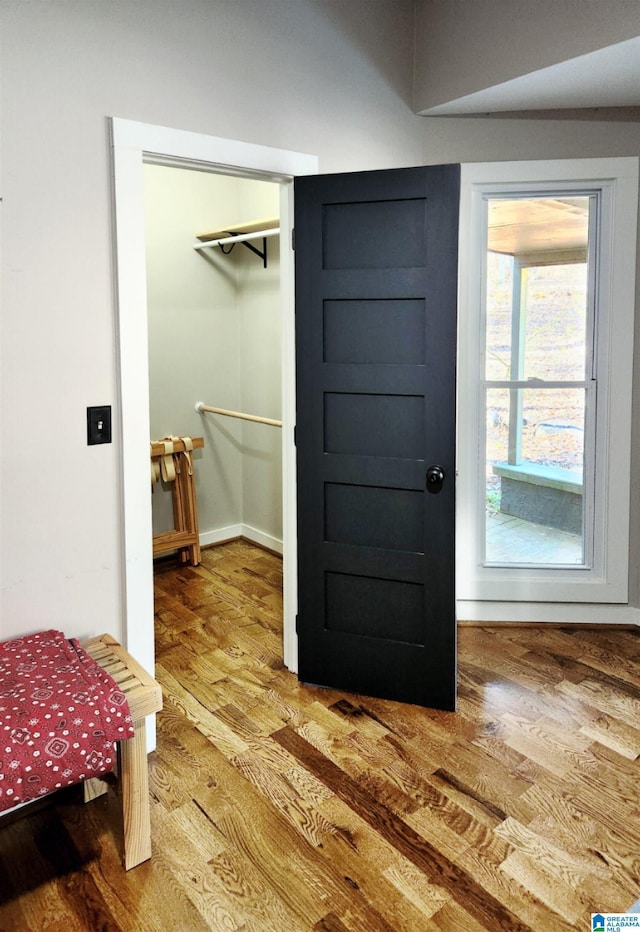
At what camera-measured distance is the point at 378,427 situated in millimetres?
2537

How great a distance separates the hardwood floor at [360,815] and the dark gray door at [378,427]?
0.25 meters

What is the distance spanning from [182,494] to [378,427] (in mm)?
1956

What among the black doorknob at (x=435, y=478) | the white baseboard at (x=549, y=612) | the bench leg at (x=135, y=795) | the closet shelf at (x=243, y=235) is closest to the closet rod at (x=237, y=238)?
the closet shelf at (x=243, y=235)

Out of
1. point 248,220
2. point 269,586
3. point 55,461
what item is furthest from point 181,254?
point 55,461

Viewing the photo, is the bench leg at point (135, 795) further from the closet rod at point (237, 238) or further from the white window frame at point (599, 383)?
the closet rod at point (237, 238)

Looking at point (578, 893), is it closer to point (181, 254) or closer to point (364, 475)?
point (364, 475)

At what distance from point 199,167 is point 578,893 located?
7.89 feet

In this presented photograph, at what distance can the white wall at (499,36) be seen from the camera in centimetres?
228

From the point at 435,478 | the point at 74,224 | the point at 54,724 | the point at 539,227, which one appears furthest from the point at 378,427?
the point at 54,724

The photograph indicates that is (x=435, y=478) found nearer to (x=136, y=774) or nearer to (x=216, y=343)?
(x=136, y=774)

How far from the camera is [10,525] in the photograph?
6.55 feet

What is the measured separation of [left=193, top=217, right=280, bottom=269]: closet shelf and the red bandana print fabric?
98.7 inches

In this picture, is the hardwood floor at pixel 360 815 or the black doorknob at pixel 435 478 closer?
the hardwood floor at pixel 360 815

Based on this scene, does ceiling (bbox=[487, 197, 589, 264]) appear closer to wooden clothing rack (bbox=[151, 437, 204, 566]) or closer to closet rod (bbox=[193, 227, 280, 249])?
closet rod (bbox=[193, 227, 280, 249])
